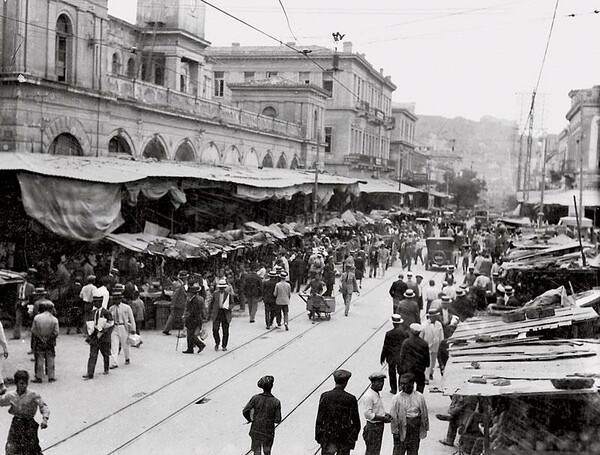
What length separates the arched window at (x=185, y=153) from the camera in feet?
112

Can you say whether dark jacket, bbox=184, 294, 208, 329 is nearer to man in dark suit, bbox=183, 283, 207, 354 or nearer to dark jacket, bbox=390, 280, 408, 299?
man in dark suit, bbox=183, 283, 207, 354

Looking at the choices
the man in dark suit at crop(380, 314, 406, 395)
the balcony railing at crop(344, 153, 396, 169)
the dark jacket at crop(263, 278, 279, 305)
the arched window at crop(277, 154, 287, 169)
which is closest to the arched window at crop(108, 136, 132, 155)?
the dark jacket at crop(263, 278, 279, 305)

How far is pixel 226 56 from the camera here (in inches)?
2576

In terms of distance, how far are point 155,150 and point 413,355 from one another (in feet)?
75.9

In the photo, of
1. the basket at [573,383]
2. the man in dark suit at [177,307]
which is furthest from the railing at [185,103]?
the basket at [573,383]

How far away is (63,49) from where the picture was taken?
24188 mm

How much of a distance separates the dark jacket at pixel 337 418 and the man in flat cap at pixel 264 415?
0.53 meters

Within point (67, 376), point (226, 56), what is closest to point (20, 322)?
point (67, 376)

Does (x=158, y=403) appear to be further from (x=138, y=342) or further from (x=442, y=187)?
(x=442, y=187)

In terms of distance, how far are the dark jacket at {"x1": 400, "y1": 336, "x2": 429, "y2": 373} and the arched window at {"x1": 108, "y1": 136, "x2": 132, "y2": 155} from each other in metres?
19.3

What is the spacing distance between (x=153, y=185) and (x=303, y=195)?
18469 millimetres

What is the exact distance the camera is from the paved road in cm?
1000

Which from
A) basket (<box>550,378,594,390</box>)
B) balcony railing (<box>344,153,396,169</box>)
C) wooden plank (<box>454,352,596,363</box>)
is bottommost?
wooden plank (<box>454,352,596,363</box>)

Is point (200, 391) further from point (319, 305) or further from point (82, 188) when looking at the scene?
point (319, 305)
